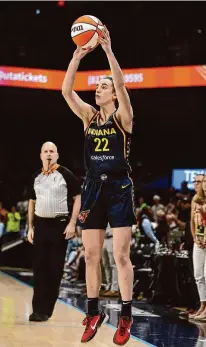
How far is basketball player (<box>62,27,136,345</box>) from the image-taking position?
4.70 meters

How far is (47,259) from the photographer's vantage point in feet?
24.1

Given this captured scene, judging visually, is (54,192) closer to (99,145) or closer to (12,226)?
(99,145)

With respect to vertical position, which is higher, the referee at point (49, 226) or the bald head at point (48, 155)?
the bald head at point (48, 155)

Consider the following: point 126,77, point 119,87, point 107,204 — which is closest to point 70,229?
point 107,204

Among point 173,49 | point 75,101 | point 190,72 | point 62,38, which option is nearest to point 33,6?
point 62,38

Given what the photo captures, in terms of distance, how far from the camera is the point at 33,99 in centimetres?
2244

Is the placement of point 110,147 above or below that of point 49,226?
above

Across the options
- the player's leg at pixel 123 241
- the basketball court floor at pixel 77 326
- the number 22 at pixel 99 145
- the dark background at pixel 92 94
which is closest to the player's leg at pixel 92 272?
the player's leg at pixel 123 241

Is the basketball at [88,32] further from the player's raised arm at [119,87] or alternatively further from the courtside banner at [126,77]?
the courtside banner at [126,77]

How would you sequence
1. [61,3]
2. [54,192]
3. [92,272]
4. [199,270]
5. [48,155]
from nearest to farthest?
[92,272]
[54,192]
[48,155]
[199,270]
[61,3]

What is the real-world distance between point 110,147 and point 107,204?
0.42 m

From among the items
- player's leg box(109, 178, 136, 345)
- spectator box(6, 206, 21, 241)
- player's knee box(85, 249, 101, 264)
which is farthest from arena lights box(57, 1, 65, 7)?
player's knee box(85, 249, 101, 264)

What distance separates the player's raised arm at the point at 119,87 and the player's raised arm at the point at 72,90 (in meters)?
0.16

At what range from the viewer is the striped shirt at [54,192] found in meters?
7.18
